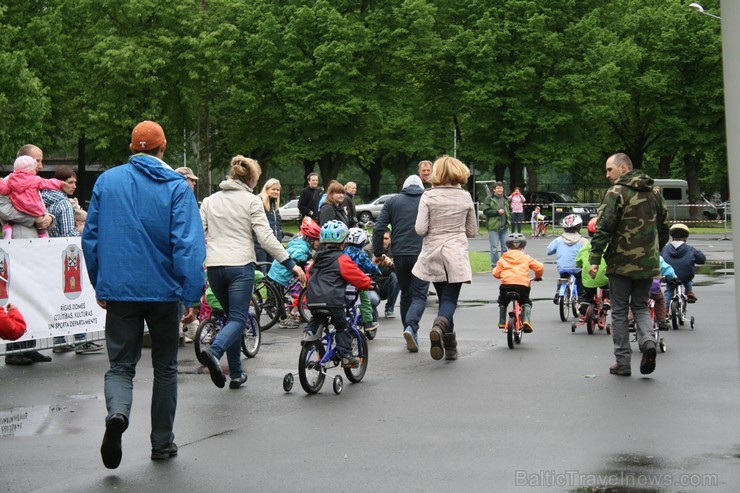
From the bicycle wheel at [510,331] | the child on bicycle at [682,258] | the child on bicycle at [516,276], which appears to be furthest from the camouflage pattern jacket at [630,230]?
the child on bicycle at [682,258]

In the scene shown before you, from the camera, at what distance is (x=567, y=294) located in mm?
15961

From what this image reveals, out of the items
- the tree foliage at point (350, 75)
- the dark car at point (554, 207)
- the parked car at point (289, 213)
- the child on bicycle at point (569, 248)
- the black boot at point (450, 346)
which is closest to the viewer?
the black boot at point (450, 346)

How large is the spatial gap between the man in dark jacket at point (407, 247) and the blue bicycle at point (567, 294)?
3.32 metres

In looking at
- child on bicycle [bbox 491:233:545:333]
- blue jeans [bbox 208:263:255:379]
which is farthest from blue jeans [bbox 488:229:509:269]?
blue jeans [bbox 208:263:255:379]

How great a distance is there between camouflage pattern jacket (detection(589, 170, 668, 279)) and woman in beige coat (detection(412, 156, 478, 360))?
1657 mm

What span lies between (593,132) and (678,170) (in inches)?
1083

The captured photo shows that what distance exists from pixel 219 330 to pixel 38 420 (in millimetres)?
2939

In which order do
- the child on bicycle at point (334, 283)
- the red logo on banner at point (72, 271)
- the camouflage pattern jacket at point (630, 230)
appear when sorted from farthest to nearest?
the red logo on banner at point (72, 271), the camouflage pattern jacket at point (630, 230), the child on bicycle at point (334, 283)

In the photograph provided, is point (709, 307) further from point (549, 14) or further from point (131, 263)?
point (549, 14)

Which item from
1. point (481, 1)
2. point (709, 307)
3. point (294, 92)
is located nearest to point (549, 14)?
point (481, 1)

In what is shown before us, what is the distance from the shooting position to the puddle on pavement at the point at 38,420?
8414 millimetres

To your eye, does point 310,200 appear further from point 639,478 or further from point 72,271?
point 639,478

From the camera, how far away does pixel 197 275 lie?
7.04m

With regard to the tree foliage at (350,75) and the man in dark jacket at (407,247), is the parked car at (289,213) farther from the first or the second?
the man in dark jacket at (407,247)
